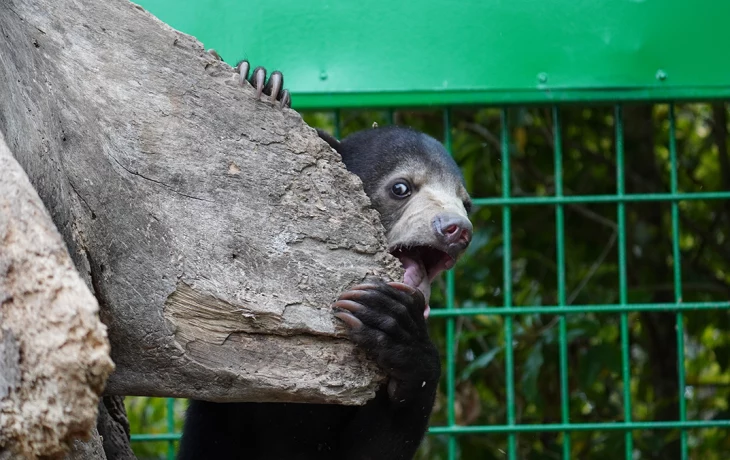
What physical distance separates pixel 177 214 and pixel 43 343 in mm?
891

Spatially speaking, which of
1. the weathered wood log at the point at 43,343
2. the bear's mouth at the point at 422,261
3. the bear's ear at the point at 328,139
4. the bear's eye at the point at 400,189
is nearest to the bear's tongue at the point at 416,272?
the bear's mouth at the point at 422,261

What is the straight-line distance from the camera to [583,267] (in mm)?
6473

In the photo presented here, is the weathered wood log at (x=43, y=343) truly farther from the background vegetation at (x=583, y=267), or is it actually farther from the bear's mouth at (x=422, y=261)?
the background vegetation at (x=583, y=267)

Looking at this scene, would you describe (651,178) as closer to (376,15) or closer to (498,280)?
(498,280)

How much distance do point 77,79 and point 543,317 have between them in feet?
12.6

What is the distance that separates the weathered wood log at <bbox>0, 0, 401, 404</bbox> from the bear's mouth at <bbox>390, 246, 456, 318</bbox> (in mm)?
734

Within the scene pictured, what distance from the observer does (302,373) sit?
2791 millimetres

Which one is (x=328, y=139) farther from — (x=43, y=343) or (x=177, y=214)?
(x=43, y=343)

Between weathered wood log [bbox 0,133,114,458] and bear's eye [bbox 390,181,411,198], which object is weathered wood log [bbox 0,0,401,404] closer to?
weathered wood log [bbox 0,133,114,458]

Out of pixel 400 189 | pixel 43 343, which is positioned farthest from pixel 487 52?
pixel 43 343

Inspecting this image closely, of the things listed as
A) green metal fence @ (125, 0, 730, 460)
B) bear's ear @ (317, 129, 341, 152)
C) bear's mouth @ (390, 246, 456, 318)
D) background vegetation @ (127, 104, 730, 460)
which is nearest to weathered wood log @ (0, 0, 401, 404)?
bear's mouth @ (390, 246, 456, 318)

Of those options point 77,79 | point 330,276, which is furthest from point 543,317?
point 77,79

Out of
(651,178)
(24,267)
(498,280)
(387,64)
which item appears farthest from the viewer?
(651,178)

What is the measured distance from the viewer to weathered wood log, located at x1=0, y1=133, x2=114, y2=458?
6.38 ft
